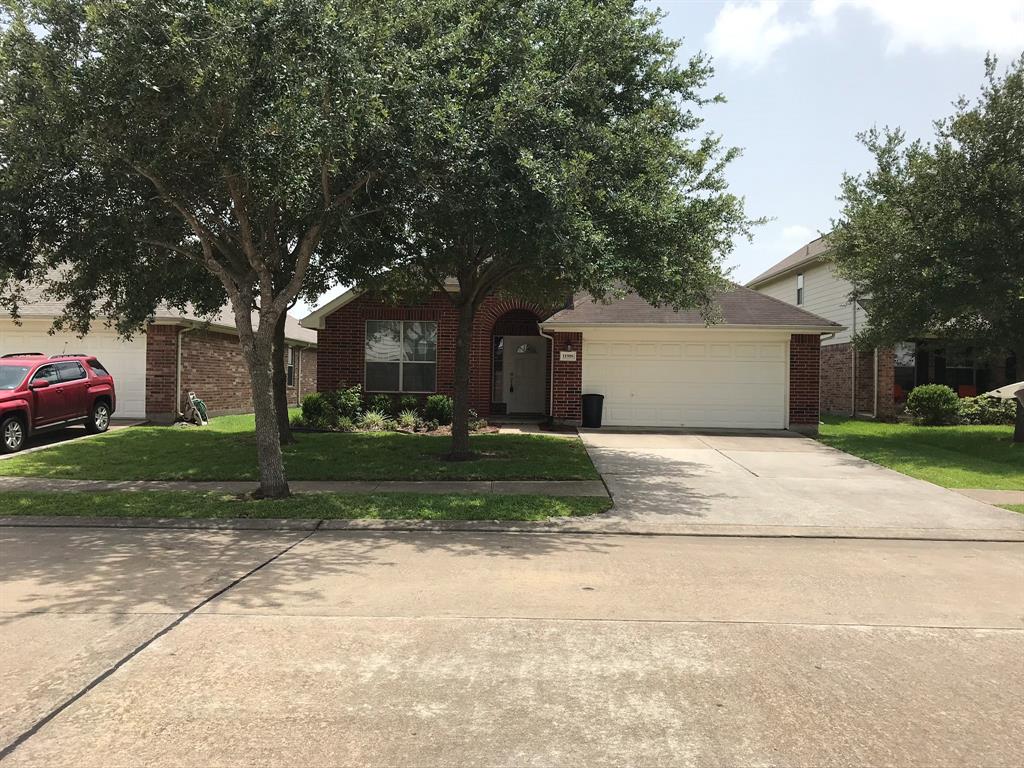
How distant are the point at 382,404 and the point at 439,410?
5.30 ft

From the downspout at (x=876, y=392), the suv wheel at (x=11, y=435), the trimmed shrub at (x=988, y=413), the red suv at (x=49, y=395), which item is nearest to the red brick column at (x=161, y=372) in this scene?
the red suv at (x=49, y=395)

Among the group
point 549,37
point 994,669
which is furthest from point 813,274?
point 994,669

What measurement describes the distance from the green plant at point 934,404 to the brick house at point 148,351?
1930cm

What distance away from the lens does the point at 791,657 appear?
4391 mm

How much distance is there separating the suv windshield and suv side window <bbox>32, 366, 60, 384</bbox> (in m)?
0.23

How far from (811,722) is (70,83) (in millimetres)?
8465

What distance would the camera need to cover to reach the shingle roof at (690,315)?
58.5 feet

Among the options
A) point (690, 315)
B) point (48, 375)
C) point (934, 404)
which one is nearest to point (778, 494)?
point (690, 315)

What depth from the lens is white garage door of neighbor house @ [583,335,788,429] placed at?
18297mm

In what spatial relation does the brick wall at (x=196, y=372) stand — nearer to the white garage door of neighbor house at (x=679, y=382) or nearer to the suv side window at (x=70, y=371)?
the suv side window at (x=70, y=371)

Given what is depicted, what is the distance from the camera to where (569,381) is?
18266 millimetres

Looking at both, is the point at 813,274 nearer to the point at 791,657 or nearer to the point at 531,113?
the point at 531,113

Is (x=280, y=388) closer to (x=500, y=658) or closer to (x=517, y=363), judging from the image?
(x=517, y=363)

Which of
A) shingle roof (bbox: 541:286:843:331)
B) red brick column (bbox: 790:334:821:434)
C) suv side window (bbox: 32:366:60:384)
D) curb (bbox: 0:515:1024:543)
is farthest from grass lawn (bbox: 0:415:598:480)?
red brick column (bbox: 790:334:821:434)
